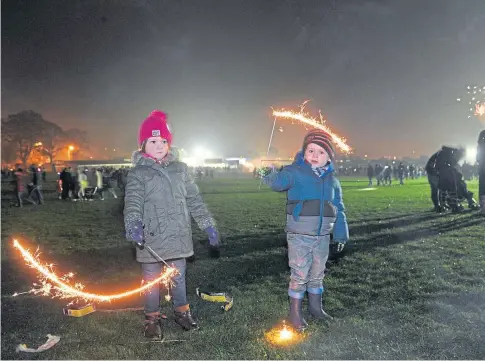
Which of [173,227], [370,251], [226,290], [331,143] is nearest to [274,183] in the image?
[331,143]

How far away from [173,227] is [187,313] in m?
1.14

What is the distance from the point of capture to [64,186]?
2794cm

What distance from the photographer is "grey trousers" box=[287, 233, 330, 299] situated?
5.10 metres

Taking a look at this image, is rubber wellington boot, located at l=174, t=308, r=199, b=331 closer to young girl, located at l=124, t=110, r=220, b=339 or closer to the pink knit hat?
young girl, located at l=124, t=110, r=220, b=339

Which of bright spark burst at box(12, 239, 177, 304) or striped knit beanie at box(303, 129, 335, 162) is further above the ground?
striped knit beanie at box(303, 129, 335, 162)

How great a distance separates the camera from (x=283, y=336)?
15.9ft

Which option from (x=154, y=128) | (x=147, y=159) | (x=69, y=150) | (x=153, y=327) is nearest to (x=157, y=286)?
(x=153, y=327)

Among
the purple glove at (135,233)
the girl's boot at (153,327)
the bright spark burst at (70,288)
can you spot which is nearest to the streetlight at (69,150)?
the bright spark burst at (70,288)

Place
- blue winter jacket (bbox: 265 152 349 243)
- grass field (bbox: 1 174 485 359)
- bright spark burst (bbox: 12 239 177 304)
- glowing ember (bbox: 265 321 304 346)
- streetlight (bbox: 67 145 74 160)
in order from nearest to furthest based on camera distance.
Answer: grass field (bbox: 1 174 485 359), glowing ember (bbox: 265 321 304 346), blue winter jacket (bbox: 265 152 349 243), bright spark burst (bbox: 12 239 177 304), streetlight (bbox: 67 145 74 160)

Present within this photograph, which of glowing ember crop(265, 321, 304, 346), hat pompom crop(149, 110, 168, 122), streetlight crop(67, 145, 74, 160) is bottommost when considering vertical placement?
glowing ember crop(265, 321, 304, 346)

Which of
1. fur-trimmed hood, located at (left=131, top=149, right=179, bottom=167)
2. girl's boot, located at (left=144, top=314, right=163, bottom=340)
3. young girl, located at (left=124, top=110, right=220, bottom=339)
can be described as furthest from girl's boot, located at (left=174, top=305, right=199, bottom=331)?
Answer: fur-trimmed hood, located at (left=131, top=149, right=179, bottom=167)

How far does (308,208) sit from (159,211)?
1.74 metres

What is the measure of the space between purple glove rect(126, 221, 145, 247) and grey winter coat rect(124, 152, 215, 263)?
6.6 inches

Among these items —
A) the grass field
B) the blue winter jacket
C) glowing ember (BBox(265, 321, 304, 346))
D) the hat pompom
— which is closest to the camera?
the grass field
